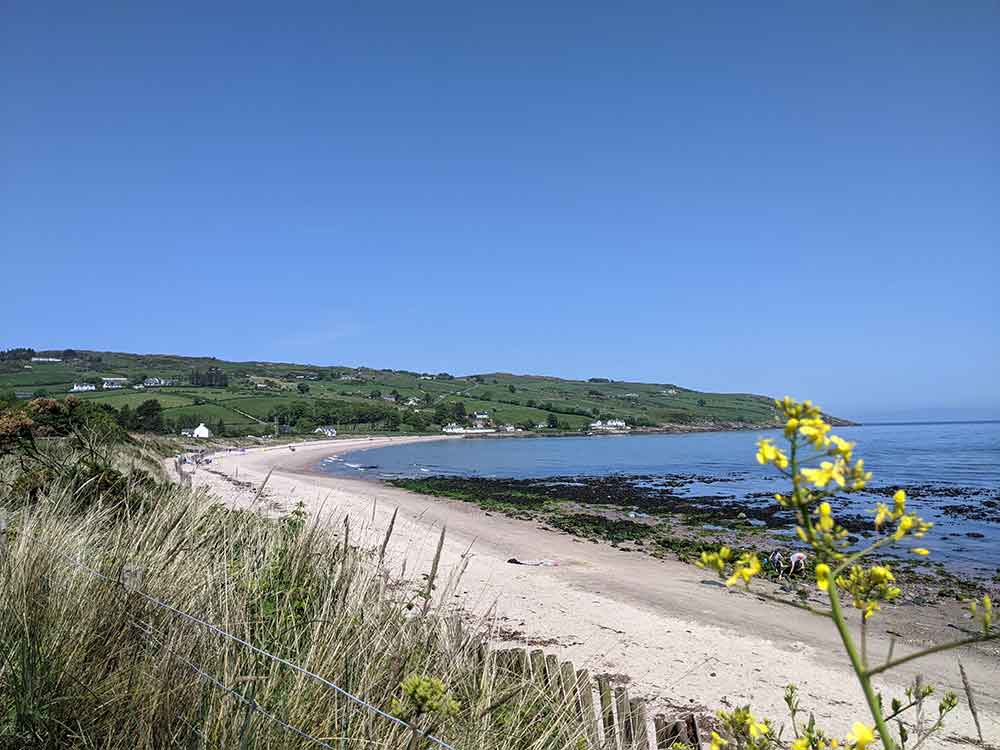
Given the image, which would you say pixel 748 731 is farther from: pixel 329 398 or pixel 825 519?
pixel 329 398

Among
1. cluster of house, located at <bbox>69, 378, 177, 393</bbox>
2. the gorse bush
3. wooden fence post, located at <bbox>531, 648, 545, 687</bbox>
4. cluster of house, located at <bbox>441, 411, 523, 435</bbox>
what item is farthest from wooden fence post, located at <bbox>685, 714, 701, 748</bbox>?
cluster of house, located at <bbox>441, 411, 523, 435</bbox>

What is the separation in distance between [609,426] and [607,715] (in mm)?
137324

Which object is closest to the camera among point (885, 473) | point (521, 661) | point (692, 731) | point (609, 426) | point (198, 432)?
point (692, 731)

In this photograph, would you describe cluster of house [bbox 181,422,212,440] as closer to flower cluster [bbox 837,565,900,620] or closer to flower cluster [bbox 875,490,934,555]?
flower cluster [bbox 837,565,900,620]

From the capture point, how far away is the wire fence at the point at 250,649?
261 centimetres

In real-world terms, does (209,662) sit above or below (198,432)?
above

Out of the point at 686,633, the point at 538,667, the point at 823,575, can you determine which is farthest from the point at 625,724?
the point at 686,633

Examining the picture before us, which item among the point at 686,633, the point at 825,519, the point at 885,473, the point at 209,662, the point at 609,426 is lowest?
the point at 609,426

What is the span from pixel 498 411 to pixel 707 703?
13712 cm

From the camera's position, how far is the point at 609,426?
13888cm

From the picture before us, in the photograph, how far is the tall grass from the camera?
301 cm

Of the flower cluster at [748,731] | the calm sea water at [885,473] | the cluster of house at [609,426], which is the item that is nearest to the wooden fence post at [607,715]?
the flower cluster at [748,731]

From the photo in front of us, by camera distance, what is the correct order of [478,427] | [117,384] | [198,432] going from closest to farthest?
[198,432] → [117,384] → [478,427]

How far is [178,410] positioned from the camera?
87.6m
